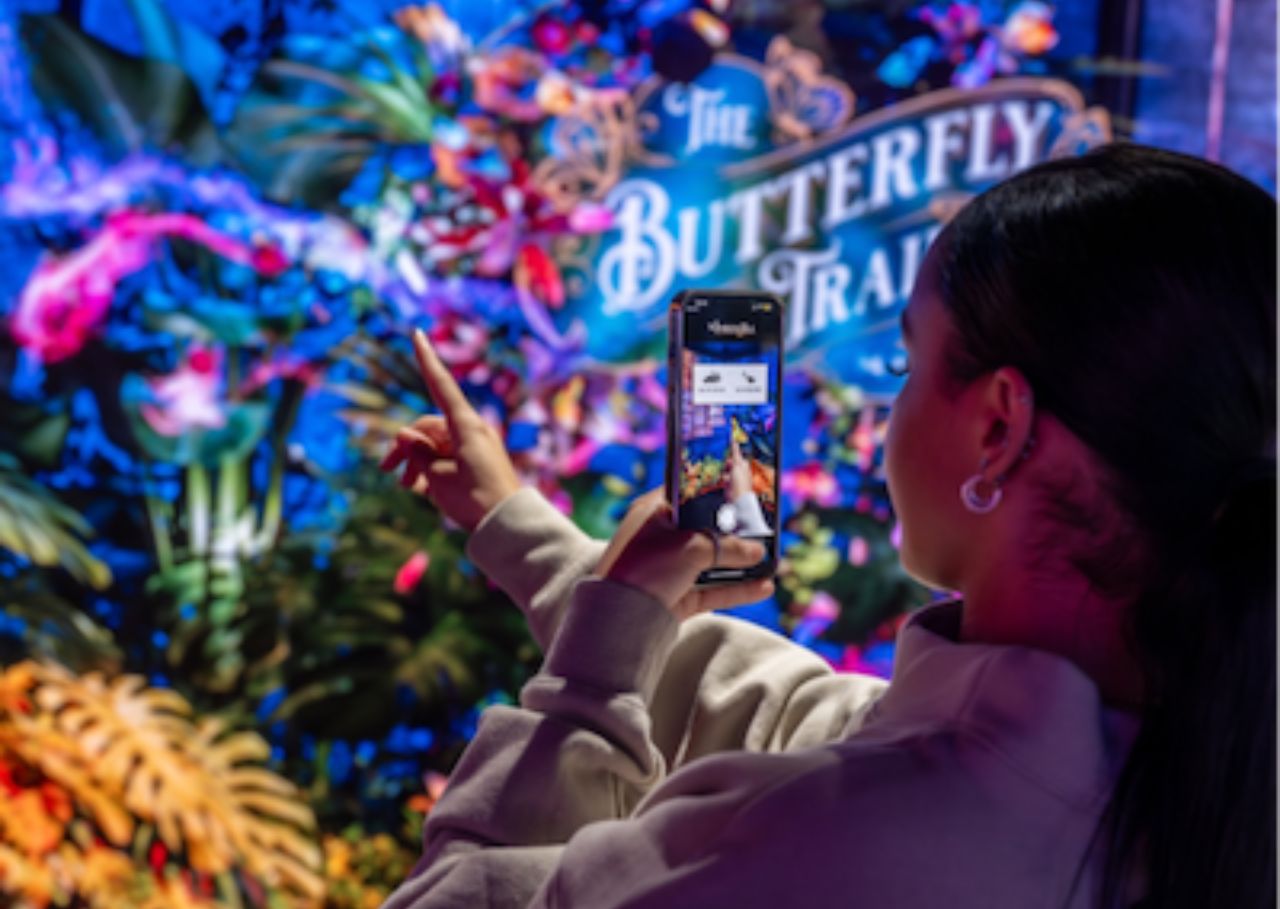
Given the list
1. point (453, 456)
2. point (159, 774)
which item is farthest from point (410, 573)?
point (453, 456)

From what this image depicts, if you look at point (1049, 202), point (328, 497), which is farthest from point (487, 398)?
point (1049, 202)

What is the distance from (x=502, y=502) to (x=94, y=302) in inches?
48.4

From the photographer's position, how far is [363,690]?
1931 mm

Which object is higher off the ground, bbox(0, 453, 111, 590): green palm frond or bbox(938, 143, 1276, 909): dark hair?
bbox(938, 143, 1276, 909): dark hair

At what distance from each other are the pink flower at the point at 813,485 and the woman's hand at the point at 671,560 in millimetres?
1287

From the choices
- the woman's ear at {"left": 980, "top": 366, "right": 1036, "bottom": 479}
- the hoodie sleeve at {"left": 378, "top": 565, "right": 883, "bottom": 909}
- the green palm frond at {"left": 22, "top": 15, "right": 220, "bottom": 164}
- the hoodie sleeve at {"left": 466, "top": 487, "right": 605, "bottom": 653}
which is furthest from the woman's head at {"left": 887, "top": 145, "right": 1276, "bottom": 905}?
the green palm frond at {"left": 22, "top": 15, "right": 220, "bottom": 164}

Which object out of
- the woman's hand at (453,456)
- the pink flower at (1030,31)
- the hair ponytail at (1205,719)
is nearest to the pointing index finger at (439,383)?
the woman's hand at (453,456)

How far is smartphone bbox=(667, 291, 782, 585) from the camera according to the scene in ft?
2.60

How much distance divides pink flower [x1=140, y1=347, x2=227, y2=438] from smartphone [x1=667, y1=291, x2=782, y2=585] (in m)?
1.23

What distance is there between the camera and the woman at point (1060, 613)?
0.55m

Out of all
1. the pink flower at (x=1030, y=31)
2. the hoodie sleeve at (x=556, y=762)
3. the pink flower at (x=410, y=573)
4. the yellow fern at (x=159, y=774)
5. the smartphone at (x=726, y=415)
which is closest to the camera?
the hoodie sleeve at (x=556, y=762)

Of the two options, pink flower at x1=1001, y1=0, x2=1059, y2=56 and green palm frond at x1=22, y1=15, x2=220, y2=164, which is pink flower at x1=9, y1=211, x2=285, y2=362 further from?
pink flower at x1=1001, y1=0, x2=1059, y2=56

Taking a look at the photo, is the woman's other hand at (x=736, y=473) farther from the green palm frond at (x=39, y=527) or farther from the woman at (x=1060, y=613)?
the green palm frond at (x=39, y=527)

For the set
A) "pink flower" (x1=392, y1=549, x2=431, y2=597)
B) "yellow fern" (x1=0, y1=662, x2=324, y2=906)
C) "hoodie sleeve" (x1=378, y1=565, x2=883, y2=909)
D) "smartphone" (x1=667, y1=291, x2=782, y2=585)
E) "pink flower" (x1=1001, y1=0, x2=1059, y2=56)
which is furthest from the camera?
"pink flower" (x1=1001, y1=0, x2=1059, y2=56)
